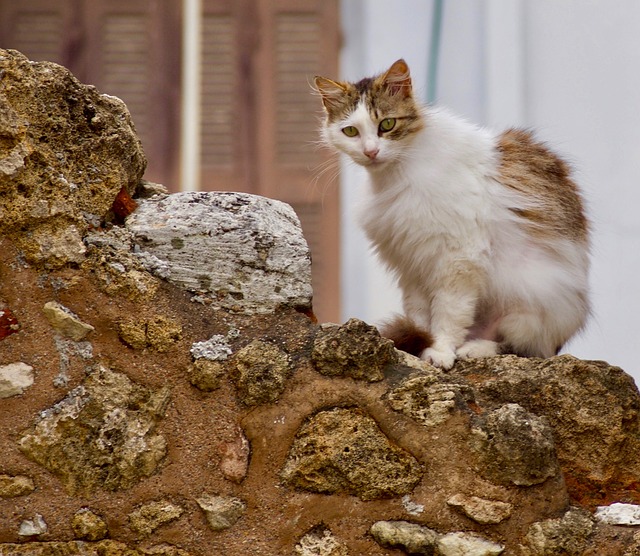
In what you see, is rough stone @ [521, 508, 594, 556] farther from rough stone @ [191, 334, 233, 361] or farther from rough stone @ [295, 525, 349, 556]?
rough stone @ [191, 334, 233, 361]

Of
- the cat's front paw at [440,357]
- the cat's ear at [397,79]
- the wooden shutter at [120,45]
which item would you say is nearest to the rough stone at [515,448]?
the cat's front paw at [440,357]

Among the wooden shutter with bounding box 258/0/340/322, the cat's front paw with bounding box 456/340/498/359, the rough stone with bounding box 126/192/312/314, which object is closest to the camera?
the rough stone with bounding box 126/192/312/314

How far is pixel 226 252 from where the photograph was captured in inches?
75.5

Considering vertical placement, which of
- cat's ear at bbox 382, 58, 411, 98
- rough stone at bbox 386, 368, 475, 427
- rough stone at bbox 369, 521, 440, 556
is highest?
cat's ear at bbox 382, 58, 411, 98

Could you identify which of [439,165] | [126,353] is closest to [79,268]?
[126,353]

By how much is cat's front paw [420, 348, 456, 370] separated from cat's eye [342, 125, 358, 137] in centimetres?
64

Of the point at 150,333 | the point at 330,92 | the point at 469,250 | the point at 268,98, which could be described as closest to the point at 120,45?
the point at 268,98

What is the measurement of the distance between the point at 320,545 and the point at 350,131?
120 cm

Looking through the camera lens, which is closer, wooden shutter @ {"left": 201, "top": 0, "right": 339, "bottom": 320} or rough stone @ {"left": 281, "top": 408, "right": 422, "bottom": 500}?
rough stone @ {"left": 281, "top": 408, "right": 422, "bottom": 500}

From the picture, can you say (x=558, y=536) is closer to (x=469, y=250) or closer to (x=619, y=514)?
(x=619, y=514)

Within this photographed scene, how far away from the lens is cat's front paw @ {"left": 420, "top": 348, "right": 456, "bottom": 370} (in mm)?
2174

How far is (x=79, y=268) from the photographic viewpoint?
72.1 inches

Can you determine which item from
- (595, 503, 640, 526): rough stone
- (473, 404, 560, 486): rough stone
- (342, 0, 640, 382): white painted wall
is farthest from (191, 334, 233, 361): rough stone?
(342, 0, 640, 382): white painted wall

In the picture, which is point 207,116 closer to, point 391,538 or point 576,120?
point 576,120
